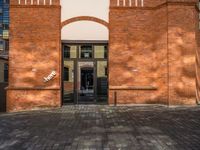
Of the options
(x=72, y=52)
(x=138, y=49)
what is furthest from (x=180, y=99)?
(x=72, y=52)

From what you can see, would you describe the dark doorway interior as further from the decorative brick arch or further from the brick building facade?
A: the decorative brick arch

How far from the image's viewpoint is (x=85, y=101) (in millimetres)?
14906

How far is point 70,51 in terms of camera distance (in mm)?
14758

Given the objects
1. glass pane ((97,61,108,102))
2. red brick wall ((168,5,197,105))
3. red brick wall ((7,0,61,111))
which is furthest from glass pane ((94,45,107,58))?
red brick wall ((168,5,197,105))

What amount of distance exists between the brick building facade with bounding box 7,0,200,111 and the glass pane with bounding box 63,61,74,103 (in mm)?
501

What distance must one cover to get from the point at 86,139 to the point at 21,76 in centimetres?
772

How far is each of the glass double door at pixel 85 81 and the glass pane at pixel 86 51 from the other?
31 cm

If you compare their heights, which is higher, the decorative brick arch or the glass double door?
the decorative brick arch

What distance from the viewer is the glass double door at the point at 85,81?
14734 millimetres

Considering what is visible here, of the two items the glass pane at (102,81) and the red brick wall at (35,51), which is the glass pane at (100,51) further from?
the red brick wall at (35,51)

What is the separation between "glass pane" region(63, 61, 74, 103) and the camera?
14711 millimetres

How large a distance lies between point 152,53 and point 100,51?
2.74m

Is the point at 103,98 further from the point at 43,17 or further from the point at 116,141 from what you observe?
the point at 116,141

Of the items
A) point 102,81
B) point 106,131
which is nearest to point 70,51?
point 102,81
